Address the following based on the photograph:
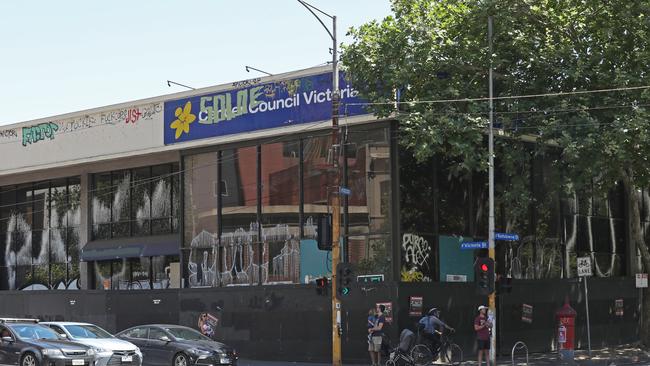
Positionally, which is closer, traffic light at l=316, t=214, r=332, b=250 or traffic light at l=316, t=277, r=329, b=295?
traffic light at l=316, t=214, r=332, b=250

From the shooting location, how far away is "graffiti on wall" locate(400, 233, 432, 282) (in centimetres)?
2656

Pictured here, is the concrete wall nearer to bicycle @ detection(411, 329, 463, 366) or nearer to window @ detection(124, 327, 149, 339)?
bicycle @ detection(411, 329, 463, 366)

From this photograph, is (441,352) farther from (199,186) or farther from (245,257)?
(199,186)

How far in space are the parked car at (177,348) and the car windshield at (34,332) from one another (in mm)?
3336

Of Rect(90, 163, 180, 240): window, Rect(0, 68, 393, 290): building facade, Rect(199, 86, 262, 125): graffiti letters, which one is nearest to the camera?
Rect(0, 68, 393, 290): building facade

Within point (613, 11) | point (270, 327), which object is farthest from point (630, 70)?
point (270, 327)

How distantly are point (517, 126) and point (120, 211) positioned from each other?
18.2 m

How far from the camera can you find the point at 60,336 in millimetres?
21594

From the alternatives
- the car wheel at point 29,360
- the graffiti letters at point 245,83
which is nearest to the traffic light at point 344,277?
the car wheel at point 29,360

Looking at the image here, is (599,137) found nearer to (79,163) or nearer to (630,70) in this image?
(630,70)

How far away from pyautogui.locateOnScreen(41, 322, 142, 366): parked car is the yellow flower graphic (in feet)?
34.3

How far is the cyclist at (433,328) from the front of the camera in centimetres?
2489

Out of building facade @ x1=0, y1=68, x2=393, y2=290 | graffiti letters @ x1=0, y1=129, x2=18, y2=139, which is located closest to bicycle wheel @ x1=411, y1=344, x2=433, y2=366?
building facade @ x1=0, y1=68, x2=393, y2=290

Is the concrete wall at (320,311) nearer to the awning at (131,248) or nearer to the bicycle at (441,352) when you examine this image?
the bicycle at (441,352)
